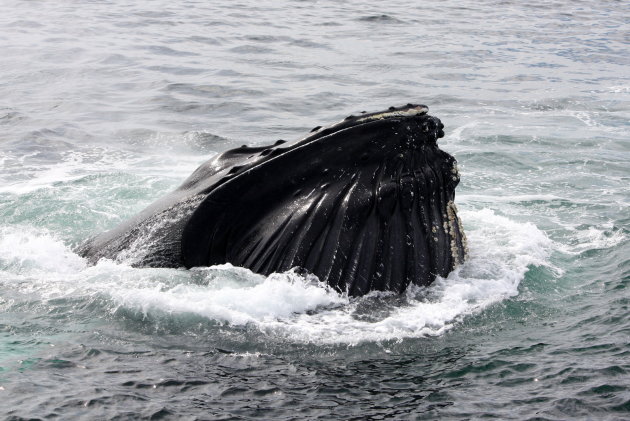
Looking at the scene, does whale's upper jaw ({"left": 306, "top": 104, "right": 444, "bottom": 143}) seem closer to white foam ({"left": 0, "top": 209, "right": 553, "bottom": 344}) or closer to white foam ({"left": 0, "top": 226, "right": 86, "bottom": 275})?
white foam ({"left": 0, "top": 209, "right": 553, "bottom": 344})

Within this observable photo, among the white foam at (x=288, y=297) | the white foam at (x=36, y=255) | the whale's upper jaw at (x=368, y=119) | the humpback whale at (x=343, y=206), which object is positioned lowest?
the white foam at (x=36, y=255)

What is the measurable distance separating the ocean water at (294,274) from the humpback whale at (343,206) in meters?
0.20

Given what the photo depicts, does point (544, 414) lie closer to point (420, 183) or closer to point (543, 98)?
point (420, 183)

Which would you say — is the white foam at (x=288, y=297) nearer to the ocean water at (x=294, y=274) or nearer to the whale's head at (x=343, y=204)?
the ocean water at (x=294, y=274)

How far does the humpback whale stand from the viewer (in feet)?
24.1

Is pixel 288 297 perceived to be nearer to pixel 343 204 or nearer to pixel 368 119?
pixel 343 204

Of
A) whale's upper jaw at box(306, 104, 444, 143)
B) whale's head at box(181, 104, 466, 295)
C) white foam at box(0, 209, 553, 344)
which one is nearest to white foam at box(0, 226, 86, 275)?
white foam at box(0, 209, 553, 344)

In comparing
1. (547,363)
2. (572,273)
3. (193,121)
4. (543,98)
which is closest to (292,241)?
(547,363)

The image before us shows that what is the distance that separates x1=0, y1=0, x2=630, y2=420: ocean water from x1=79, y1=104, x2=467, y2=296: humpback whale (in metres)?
0.20

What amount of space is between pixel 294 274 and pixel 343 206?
2.17 feet

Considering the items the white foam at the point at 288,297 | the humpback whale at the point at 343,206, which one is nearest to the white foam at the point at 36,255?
the white foam at the point at 288,297

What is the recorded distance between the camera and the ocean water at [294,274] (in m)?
6.48

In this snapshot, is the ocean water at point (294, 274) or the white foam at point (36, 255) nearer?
A: the ocean water at point (294, 274)

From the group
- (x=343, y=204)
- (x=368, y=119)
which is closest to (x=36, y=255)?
(x=343, y=204)
